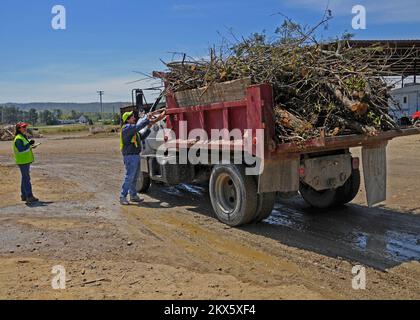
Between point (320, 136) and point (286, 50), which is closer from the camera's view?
point (320, 136)

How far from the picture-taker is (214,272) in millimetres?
4820

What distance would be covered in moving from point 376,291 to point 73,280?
3.00 metres

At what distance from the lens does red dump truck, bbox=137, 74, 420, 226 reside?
5609 millimetres

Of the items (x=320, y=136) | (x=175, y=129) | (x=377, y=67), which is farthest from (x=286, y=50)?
(x=175, y=129)

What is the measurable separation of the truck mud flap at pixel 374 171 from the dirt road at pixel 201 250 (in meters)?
0.45

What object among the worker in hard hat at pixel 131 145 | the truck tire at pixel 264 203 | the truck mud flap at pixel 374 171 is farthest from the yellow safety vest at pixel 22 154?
the truck mud flap at pixel 374 171

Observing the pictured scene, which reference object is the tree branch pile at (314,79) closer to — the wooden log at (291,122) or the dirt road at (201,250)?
the wooden log at (291,122)

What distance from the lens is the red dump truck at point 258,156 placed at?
5.61m

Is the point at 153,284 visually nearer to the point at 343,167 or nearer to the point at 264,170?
the point at 264,170

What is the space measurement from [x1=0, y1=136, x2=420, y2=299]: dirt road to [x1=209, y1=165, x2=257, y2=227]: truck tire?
0.21 m

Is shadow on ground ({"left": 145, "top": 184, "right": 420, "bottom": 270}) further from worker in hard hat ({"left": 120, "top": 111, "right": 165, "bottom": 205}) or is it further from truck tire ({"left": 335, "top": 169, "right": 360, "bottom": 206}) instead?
worker in hard hat ({"left": 120, "top": 111, "right": 165, "bottom": 205})

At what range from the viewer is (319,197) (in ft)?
24.8
